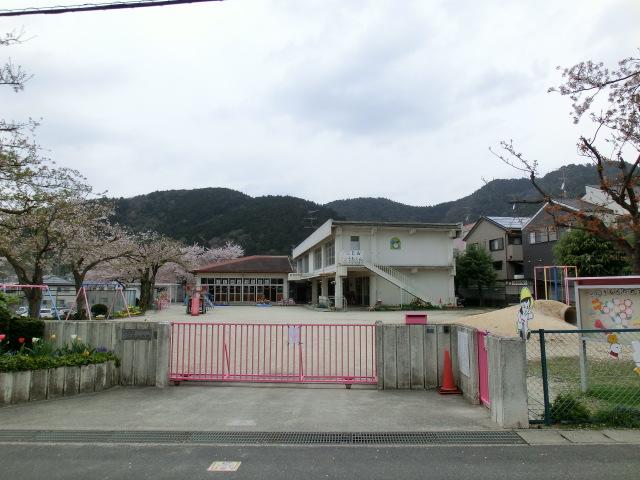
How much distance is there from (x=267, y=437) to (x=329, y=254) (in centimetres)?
3450

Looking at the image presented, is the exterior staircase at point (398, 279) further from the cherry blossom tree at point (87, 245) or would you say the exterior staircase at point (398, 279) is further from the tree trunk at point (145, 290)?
the tree trunk at point (145, 290)

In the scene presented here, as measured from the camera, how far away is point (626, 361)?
34.3ft

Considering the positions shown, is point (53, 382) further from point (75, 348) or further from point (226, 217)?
point (226, 217)

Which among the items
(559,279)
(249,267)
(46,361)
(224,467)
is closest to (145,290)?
(249,267)

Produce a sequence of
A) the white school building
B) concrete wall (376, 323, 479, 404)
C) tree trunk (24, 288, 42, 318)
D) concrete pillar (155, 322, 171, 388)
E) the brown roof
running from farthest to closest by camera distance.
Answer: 1. the brown roof
2. the white school building
3. tree trunk (24, 288, 42, 318)
4. concrete pillar (155, 322, 171, 388)
5. concrete wall (376, 323, 479, 404)

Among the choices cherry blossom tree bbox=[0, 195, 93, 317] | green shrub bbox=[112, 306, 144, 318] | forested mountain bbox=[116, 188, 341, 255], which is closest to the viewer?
cherry blossom tree bbox=[0, 195, 93, 317]

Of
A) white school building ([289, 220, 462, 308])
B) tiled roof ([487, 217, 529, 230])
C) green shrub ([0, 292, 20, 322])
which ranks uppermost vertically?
tiled roof ([487, 217, 529, 230])

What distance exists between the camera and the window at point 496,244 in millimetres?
49219

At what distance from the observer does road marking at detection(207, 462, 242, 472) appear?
4840mm

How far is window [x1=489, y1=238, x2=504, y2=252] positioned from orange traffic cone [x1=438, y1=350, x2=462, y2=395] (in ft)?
145

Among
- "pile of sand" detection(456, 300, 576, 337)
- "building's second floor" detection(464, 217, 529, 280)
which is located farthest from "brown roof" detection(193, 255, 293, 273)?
"pile of sand" detection(456, 300, 576, 337)

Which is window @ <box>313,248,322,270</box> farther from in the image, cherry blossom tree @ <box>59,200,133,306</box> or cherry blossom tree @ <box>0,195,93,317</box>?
cherry blossom tree @ <box>0,195,93,317</box>

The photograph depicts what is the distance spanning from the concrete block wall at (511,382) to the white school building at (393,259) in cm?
2882

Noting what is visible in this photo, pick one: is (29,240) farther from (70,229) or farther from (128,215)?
(128,215)
